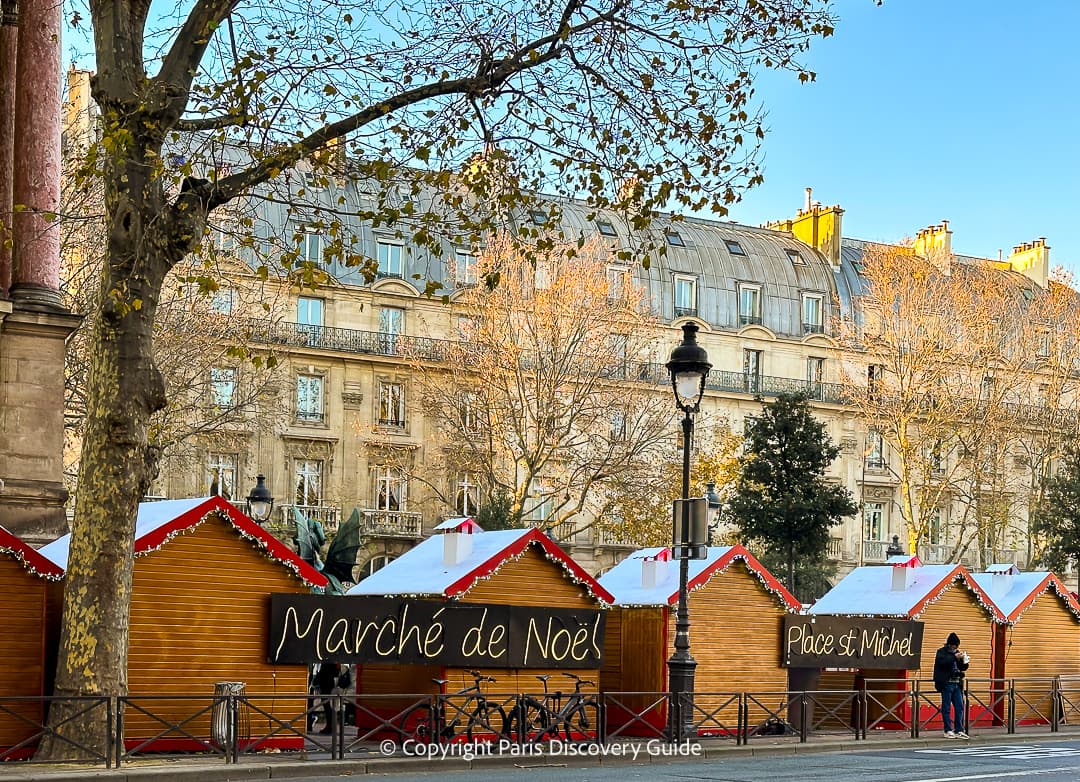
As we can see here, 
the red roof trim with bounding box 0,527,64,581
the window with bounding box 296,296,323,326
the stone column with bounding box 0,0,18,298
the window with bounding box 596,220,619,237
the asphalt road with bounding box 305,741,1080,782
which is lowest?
the asphalt road with bounding box 305,741,1080,782

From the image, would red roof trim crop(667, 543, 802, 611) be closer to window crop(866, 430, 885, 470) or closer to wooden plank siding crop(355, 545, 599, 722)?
wooden plank siding crop(355, 545, 599, 722)

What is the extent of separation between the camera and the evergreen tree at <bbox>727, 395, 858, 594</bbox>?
4056 cm

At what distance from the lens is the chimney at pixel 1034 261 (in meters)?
71.7

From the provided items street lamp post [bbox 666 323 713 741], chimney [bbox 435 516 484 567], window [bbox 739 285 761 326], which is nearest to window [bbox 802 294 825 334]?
window [bbox 739 285 761 326]

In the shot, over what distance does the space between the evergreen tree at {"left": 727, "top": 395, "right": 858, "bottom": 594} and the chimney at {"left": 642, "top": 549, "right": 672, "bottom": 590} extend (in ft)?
56.7

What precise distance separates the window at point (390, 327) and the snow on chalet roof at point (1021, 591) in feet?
93.6

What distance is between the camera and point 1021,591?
94.8ft

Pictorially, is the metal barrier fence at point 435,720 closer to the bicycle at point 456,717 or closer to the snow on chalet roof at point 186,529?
the bicycle at point 456,717

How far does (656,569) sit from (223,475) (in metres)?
30.2

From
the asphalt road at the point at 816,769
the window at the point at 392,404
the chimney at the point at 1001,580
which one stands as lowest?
the asphalt road at the point at 816,769

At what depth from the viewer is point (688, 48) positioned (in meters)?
17.4

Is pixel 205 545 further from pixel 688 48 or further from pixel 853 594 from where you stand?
pixel 853 594

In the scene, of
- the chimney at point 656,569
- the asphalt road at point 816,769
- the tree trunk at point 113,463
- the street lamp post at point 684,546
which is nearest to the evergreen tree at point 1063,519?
the asphalt road at point 816,769

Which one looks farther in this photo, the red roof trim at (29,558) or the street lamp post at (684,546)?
the street lamp post at (684,546)
